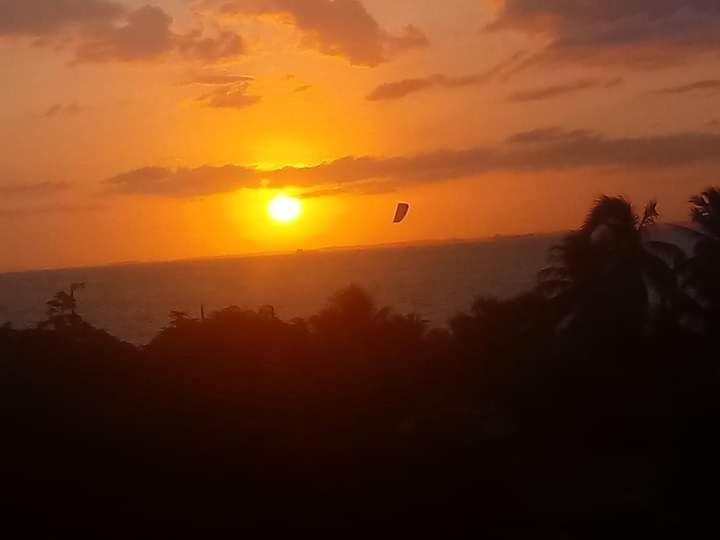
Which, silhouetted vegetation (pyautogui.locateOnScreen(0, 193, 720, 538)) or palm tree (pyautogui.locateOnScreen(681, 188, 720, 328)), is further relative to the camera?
palm tree (pyautogui.locateOnScreen(681, 188, 720, 328))

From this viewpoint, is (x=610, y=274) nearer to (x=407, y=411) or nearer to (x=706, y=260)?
(x=706, y=260)

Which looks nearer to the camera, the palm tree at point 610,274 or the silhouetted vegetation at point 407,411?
the silhouetted vegetation at point 407,411

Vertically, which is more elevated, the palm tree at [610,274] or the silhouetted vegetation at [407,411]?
the palm tree at [610,274]

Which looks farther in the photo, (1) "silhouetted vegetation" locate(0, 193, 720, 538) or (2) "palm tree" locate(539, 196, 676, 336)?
(2) "palm tree" locate(539, 196, 676, 336)

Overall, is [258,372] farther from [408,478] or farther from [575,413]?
[575,413]

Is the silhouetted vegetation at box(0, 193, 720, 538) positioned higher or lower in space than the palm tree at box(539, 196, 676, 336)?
lower
